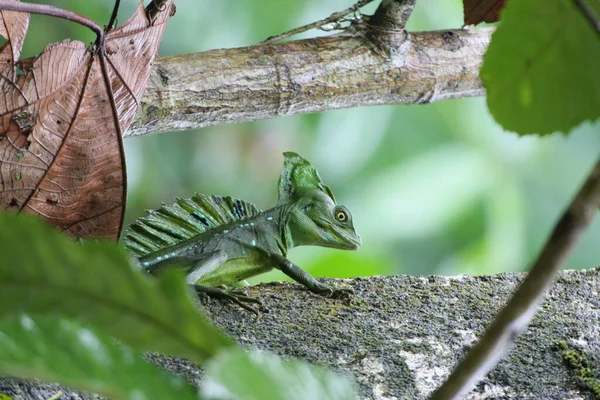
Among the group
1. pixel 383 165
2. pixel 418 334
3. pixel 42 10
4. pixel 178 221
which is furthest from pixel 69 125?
pixel 383 165

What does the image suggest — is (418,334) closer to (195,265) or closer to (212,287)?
(212,287)

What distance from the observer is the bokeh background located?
4.02 meters

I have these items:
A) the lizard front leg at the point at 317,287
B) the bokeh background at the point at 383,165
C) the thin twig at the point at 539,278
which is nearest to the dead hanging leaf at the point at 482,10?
the lizard front leg at the point at 317,287

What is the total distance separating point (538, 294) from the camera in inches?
14.4

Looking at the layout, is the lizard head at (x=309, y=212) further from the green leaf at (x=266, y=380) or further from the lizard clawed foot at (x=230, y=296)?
the green leaf at (x=266, y=380)

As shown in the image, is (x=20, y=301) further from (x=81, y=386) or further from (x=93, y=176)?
(x=93, y=176)

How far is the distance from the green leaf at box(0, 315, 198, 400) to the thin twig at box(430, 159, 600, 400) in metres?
0.15

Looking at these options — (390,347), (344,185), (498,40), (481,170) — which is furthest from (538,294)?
(481,170)

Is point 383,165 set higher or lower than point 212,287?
higher

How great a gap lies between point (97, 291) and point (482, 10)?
116cm

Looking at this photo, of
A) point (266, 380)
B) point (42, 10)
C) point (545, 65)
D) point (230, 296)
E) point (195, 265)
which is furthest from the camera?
point (195, 265)

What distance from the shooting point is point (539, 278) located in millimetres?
362

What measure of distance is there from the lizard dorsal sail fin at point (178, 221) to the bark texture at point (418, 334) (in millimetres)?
253

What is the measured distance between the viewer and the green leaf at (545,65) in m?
0.50
